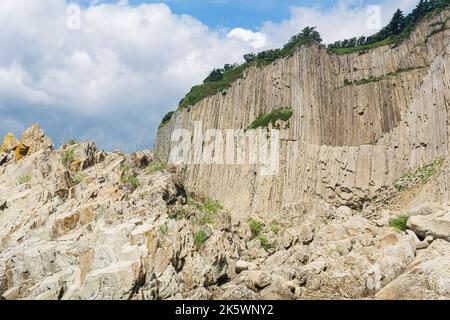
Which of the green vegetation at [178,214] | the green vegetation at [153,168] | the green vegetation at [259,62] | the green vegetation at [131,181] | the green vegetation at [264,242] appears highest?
the green vegetation at [259,62]

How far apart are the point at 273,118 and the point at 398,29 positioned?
72.4ft

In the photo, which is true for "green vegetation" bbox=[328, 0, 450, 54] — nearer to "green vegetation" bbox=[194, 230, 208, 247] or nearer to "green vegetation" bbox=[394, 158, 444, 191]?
"green vegetation" bbox=[394, 158, 444, 191]

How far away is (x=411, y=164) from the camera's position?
39.4 metres

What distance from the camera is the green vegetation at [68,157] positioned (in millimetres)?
32750

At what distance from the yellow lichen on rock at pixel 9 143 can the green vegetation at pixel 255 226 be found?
2008cm

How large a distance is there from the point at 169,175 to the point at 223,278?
8.77m

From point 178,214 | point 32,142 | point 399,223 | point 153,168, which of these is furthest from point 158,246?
point 32,142

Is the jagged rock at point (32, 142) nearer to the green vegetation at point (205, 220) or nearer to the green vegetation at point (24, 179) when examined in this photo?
the green vegetation at point (24, 179)

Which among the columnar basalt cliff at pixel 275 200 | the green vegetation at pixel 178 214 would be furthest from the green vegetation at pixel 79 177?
the green vegetation at pixel 178 214

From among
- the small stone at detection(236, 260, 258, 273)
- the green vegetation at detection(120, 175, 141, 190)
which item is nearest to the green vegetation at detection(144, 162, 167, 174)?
the green vegetation at detection(120, 175, 141, 190)

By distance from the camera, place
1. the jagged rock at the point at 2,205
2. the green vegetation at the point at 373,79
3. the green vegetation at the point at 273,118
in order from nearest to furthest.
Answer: the jagged rock at the point at 2,205 < the green vegetation at the point at 373,79 < the green vegetation at the point at 273,118
